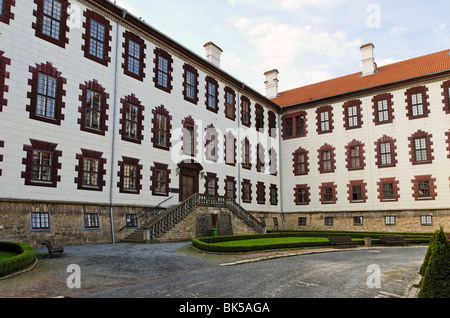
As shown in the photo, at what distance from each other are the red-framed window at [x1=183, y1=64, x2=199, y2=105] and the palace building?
14 cm

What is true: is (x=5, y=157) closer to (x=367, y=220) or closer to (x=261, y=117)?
(x=261, y=117)

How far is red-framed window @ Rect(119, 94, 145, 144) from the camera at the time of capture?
78.8ft

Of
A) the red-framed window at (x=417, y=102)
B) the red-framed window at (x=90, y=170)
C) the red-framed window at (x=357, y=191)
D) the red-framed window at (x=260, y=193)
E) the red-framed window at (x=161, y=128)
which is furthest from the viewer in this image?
the red-framed window at (x=260, y=193)

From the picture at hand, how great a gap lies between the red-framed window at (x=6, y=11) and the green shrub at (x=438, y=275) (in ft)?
67.1

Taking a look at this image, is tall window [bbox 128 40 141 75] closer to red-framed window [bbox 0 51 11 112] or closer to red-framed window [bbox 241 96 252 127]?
red-framed window [bbox 0 51 11 112]

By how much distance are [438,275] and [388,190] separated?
95.1 feet

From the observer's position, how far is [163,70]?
27.6m

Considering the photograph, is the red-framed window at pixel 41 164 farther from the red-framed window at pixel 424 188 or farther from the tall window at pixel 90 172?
the red-framed window at pixel 424 188

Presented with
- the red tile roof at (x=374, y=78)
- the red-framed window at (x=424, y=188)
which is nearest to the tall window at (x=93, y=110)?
the red tile roof at (x=374, y=78)

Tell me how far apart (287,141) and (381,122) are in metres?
9.94

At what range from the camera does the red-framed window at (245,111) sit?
1439 inches

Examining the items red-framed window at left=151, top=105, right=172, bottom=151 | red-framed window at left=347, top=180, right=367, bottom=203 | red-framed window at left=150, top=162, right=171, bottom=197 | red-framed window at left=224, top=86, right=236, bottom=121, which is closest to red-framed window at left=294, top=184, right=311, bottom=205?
red-framed window at left=347, top=180, right=367, bottom=203

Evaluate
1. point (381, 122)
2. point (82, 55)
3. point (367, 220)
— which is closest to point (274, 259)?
point (82, 55)

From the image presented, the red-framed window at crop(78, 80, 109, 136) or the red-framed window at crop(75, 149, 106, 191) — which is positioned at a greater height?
the red-framed window at crop(78, 80, 109, 136)
